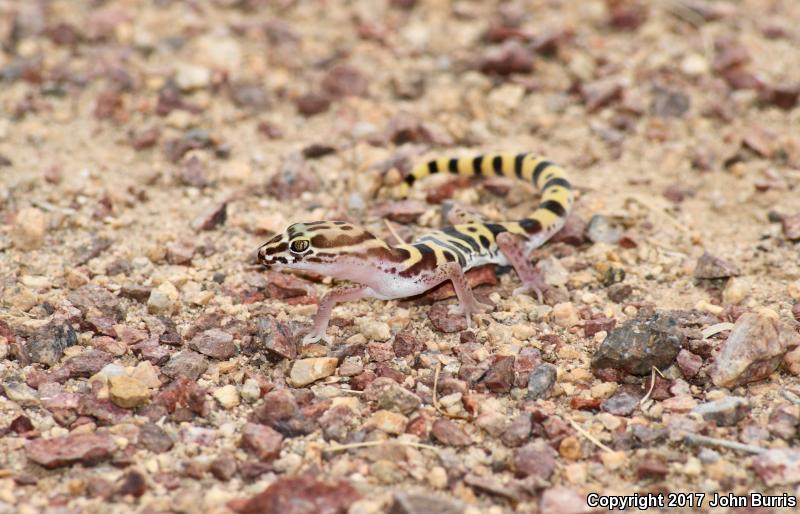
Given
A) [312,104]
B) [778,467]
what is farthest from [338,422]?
[312,104]

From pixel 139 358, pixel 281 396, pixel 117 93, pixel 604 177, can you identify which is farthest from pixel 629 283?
pixel 117 93

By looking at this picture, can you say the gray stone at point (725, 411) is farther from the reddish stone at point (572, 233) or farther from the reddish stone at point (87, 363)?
the reddish stone at point (87, 363)

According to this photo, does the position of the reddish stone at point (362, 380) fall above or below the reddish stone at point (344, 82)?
below

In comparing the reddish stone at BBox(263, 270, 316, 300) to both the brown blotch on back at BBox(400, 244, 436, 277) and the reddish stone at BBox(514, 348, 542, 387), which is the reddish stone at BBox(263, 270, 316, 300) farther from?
the reddish stone at BBox(514, 348, 542, 387)

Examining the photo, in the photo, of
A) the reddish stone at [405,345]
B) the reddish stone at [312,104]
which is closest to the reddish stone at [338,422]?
the reddish stone at [405,345]

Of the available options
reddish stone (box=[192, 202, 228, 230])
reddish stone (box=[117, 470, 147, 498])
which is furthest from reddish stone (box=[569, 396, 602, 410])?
reddish stone (box=[192, 202, 228, 230])

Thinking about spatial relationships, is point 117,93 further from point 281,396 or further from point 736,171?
point 736,171

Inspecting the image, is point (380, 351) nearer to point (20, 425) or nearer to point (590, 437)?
point (590, 437)
